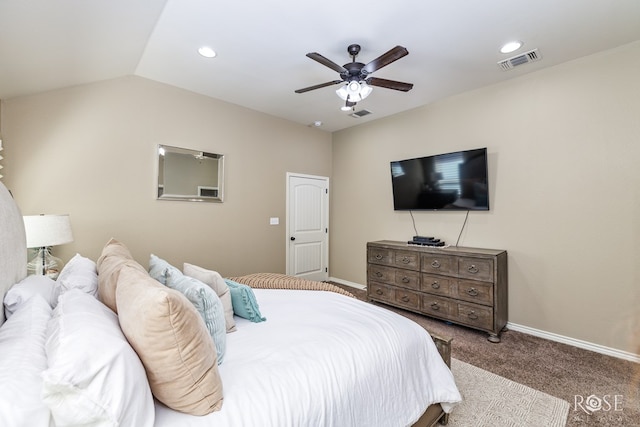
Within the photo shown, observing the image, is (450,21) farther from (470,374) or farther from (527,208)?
(470,374)

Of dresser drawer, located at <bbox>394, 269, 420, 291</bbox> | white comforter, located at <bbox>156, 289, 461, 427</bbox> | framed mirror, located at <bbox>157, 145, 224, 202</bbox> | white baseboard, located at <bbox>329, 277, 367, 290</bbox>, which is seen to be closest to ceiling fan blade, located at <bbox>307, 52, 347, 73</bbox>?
white comforter, located at <bbox>156, 289, 461, 427</bbox>

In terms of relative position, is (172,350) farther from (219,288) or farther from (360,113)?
(360,113)

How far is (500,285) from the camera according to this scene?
3.04 metres

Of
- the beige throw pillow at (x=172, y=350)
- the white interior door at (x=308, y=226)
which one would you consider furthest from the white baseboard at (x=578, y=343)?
the beige throw pillow at (x=172, y=350)

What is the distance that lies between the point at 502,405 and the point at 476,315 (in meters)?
1.20

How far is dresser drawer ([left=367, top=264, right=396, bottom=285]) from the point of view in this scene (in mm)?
3777

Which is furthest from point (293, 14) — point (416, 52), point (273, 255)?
point (273, 255)

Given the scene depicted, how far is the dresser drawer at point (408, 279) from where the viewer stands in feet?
11.6

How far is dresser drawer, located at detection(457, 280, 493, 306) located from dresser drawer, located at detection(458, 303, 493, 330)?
0.23 feet

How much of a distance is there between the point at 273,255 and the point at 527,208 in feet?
11.3

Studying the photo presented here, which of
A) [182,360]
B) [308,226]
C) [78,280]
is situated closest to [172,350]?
[182,360]

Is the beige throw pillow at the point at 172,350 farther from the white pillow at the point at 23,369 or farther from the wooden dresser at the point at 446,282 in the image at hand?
the wooden dresser at the point at 446,282

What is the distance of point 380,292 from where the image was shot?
12.9ft

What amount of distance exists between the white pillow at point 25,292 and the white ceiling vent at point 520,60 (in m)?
4.03
